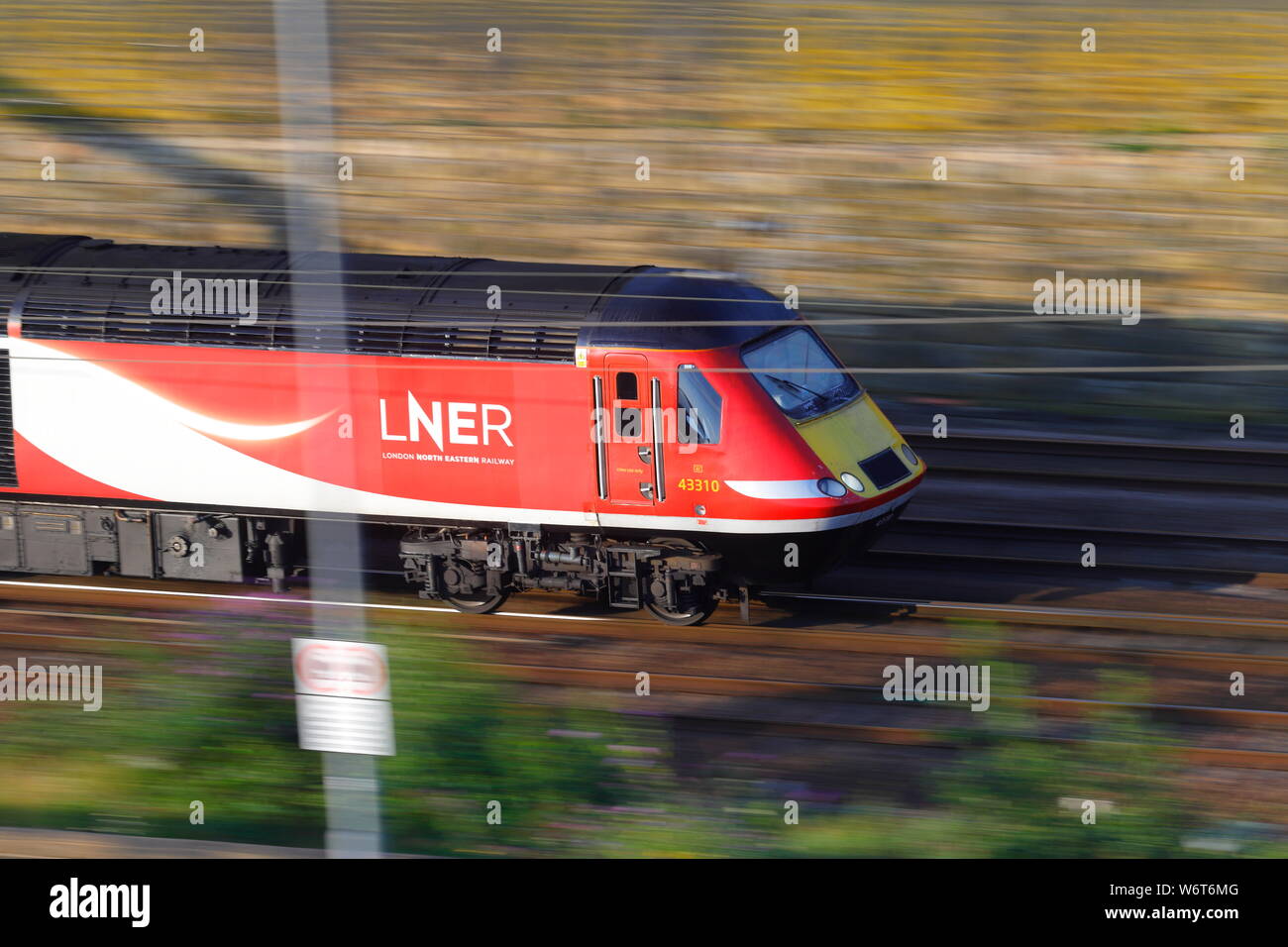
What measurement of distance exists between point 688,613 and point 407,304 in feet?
13.8

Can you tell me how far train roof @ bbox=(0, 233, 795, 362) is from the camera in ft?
46.2

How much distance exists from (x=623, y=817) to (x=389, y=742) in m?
3.15

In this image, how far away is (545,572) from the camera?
49.3 ft

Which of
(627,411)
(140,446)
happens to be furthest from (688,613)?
(140,446)

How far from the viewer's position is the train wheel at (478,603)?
Result: 1541cm

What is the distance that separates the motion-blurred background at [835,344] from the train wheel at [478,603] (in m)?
0.31

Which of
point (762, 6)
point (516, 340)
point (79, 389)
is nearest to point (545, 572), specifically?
point (516, 340)

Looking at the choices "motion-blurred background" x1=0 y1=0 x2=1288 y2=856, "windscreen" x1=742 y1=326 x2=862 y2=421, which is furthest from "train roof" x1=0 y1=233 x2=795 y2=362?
"motion-blurred background" x1=0 y1=0 x2=1288 y2=856

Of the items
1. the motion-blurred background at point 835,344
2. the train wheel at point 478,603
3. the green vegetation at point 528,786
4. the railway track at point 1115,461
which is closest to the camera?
the green vegetation at point 528,786

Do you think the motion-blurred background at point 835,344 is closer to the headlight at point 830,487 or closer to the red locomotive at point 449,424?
the red locomotive at point 449,424

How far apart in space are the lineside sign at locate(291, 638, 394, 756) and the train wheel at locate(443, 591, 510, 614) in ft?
22.8

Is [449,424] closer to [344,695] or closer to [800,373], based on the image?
[800,373]

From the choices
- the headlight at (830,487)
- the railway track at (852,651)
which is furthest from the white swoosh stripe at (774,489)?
the railway track at (852,651)

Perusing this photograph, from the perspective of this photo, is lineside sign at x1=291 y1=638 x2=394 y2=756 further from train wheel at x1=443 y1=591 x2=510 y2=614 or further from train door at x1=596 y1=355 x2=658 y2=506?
train wheel at x1=443 y1=591 x2=510 y2=614
